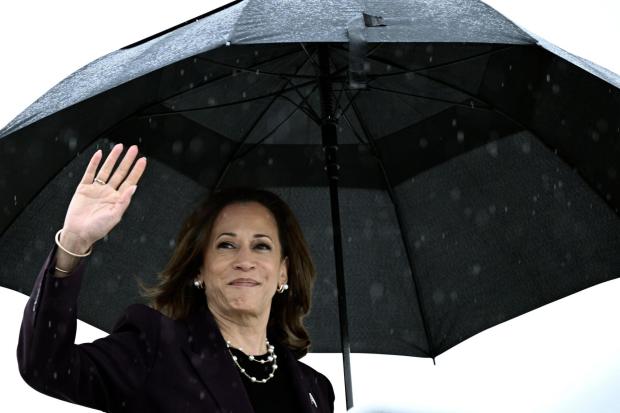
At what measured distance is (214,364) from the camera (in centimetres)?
355

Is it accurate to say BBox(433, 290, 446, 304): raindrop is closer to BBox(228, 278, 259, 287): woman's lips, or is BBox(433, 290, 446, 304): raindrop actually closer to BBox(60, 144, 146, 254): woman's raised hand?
BBox(228, 278, 259, 287): woman's lips

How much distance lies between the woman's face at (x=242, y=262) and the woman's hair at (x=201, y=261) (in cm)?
4

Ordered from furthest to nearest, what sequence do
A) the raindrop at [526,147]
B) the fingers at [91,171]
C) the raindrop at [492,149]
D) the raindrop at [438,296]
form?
the raindrop at [438,296], the raindrop at [492,149], the raindrop at [526,147], the fingers at [91,171]

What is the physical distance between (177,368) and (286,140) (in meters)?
1.41

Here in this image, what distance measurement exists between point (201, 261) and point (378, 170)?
3.47 feet

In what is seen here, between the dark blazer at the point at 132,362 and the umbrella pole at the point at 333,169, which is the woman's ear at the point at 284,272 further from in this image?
the dark blazer at the point at 132,362

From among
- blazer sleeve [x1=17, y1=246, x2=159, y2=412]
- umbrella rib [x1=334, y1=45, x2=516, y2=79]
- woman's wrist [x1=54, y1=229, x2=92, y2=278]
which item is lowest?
blazer sleeve [x1=17, y1=246, x2=159, y2=412]

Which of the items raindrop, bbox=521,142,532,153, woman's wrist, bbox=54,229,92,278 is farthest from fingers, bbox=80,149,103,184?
raindrop, bbox=521,142,532,153

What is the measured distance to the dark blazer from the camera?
291cm

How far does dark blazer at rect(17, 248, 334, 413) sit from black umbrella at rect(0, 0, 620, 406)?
2.40ft

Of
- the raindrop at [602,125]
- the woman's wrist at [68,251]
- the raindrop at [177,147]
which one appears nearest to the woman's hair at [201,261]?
the raindrop at [177,147]

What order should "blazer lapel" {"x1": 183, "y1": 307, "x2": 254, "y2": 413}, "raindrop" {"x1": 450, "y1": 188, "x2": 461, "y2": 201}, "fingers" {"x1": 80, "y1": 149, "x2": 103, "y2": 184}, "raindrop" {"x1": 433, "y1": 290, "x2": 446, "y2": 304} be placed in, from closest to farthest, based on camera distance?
"fingers" {"x1": 80, "y1": 149, "x2": 103, "y2": 184} → "blazer lapel" {"x1": 183, "y1": 307, "x2": 254, "y2": 413} → "raindrop" {"x1": 450, "y1": 188, "x2": 461, "y2": 201} → "raindrop" {"x1": 433, "y1": 290, "x2": 446, "y2": 304}

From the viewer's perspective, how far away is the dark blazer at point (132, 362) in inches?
114

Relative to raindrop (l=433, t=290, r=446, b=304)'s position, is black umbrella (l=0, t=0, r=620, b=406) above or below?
above
